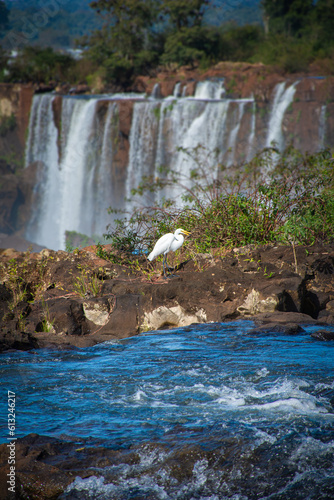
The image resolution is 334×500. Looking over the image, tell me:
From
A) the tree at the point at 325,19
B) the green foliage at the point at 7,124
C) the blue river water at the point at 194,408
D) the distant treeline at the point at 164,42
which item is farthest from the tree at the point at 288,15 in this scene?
the blue river water at the point at 194,408

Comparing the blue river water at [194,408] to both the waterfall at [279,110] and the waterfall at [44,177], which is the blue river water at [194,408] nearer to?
the waterfall at [279,110]

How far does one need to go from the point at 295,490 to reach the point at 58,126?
21.7 meters

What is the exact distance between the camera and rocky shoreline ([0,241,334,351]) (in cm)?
584

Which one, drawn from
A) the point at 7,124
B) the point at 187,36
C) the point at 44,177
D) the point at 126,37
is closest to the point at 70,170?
the point at 44,177

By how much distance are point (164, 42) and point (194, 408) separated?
27782mm

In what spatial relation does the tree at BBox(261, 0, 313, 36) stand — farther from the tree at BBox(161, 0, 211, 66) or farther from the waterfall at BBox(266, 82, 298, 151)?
the waterfall at BBox(266, 82, 298, 151)

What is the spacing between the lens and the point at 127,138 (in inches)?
830

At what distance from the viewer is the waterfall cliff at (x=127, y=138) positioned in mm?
18656

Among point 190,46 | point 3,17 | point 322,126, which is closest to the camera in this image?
point 322,126

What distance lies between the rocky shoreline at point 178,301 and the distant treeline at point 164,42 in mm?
20875

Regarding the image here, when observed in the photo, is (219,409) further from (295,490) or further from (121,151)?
(121,151)

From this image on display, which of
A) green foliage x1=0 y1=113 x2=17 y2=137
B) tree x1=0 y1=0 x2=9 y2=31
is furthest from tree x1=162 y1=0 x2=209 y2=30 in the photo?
tree x1=0 y1=0 x2=9 y2=31

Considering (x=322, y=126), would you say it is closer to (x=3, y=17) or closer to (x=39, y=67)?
(x=39, y=67)

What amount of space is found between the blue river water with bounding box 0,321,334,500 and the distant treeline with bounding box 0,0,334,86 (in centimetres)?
2272
